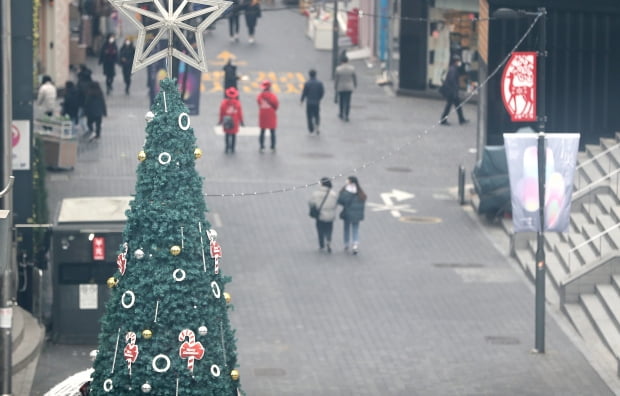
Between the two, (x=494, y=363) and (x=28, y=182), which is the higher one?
(x=28, y=182)

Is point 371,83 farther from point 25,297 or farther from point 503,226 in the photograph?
point 25,297

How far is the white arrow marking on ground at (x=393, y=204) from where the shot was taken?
34.5 meters

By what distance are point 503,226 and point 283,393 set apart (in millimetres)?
10456

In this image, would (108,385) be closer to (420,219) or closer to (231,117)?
(420,219)

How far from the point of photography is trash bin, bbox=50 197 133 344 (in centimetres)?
2548

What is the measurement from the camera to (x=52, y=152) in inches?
1460

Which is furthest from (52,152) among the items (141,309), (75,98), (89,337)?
(141,309)

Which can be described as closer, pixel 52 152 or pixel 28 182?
pixel 28 182

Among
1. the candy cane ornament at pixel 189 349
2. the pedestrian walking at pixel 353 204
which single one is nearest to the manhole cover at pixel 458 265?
the pedestrian walking at pixel 353 204

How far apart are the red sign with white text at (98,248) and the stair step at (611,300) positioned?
25.7 feet

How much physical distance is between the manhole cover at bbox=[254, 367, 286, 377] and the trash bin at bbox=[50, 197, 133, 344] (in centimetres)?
272

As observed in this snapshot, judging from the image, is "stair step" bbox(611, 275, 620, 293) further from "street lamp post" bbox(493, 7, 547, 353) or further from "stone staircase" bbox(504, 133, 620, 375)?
"street lamp post" bbox(493, 7, 547, 353)

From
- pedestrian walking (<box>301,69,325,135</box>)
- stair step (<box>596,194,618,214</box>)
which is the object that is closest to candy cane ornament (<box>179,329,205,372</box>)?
stair step (<box>596,194,618,214</box>)

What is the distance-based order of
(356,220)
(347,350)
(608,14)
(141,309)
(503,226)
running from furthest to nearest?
(608,14) < (503,226) < (356,220) < (347,350) < (141,309)
